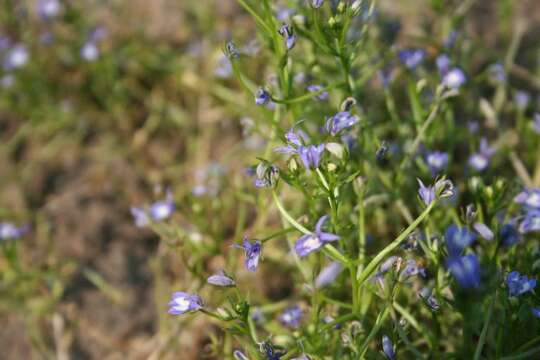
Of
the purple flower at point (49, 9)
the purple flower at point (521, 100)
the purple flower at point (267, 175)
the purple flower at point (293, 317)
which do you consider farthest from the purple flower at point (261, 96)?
the purple flower at point (49, 9)

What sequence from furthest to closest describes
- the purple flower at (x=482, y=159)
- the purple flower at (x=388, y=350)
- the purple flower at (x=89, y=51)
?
the purple flower at (x=89, y=51)
the purple flower at (x=482, y=159)
the purple flower at (x=388, y=350)

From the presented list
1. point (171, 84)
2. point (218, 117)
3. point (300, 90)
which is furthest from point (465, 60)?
point (171, 84)

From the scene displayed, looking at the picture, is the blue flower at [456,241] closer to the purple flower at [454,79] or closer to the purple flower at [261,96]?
the purple flower at [261,96]

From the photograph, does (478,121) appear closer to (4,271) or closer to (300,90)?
(300,90)

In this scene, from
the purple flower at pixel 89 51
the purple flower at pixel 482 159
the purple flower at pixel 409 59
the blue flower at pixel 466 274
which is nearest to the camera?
the blue flower at pixel 466 274

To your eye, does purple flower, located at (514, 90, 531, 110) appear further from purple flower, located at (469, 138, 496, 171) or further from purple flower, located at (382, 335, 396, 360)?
purple flower, located at (382, 335, 396, 360)

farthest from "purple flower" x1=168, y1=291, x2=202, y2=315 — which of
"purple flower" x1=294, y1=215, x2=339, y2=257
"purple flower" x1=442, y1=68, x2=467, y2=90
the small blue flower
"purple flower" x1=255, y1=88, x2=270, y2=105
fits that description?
"purple flower" x1=442, y1=68, x2=467, y2=90

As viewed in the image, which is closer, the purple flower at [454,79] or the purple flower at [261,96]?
the purple flower at [261,96]
